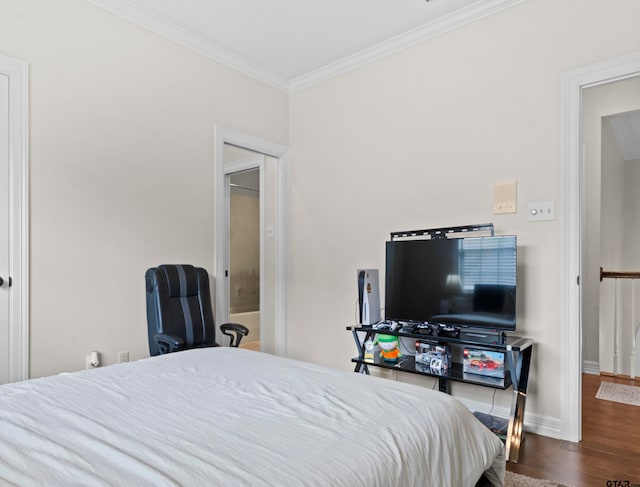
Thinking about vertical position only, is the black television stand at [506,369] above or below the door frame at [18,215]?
below

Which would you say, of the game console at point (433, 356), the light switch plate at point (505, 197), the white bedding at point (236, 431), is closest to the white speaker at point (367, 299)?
the game console at point (433, 356)

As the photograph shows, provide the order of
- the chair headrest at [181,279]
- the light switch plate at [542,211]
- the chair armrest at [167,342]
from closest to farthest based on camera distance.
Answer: the chair armrest at [167,342]
the light switch plate at [542,211]
the chair headrest at [181,279]

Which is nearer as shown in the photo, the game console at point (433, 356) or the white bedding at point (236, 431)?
the white bedding at point (236, 431)

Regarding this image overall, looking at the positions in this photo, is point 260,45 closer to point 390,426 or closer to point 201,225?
point 201,225

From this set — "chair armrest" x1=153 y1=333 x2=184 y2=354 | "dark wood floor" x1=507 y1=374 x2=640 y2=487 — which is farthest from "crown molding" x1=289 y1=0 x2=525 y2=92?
"dark wood floor" x1=507 y1=374 x2=640 y2=487

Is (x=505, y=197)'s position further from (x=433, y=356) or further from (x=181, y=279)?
(x=181, y=279)

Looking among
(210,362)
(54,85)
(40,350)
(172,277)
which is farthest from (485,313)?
(54,85)

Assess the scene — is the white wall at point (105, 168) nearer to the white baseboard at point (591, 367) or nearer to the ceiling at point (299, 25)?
the ceiling at point (299, 25)

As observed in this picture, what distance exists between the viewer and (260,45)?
12.0 ft

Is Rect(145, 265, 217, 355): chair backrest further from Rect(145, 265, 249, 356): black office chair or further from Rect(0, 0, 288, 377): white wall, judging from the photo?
Rect(0, 0, 288, 377): white wall

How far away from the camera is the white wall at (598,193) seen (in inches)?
159

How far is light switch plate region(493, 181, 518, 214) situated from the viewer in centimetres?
293

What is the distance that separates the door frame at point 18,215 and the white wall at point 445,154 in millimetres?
2309

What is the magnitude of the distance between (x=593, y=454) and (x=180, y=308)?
8.94 ft
